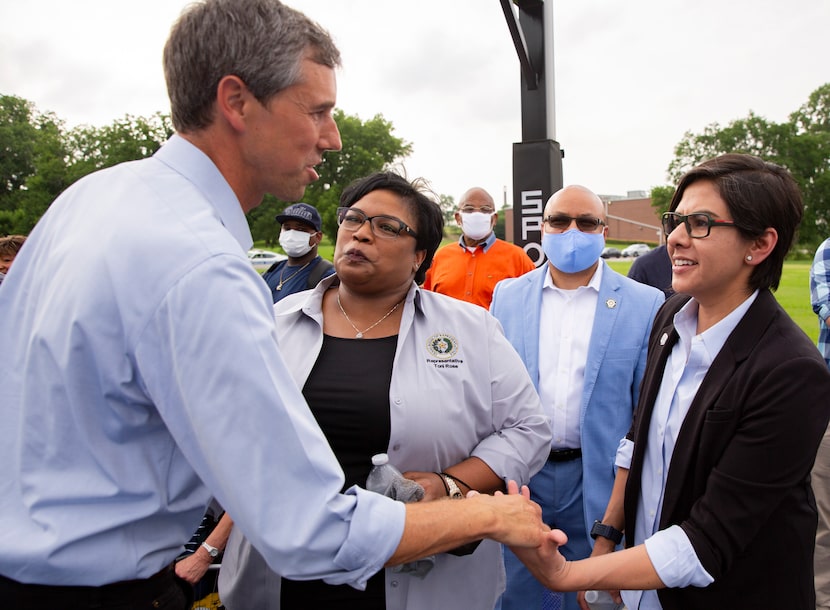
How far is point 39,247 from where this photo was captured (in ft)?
4.68

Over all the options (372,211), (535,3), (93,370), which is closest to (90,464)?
(93,370)

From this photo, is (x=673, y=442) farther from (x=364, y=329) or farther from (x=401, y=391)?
(x=364, y=329)

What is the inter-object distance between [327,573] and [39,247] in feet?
3.33

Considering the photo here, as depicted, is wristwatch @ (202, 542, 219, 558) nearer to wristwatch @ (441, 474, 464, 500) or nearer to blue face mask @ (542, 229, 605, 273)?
wristwatch @ (441, 474, 464, 500)

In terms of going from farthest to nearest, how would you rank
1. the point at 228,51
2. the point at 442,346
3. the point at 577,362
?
the point at 577,362
the point at 442,346
the point at 228,51

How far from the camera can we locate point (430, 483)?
2076mm

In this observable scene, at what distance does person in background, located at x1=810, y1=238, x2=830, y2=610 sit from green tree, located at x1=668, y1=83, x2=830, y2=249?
4821cm

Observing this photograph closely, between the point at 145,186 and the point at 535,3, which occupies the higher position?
the point at 535,3

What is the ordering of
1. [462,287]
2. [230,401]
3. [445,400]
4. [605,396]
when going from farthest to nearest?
[462,287]
[605,396]
[445,400]
[230,401]

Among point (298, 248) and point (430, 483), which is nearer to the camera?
point (430, 483)

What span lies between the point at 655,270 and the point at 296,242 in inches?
135

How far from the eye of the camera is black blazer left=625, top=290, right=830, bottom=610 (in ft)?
5.71

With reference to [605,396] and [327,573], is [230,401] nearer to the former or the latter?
[327,573]

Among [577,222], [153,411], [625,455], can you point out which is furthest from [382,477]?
[577,222]
